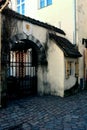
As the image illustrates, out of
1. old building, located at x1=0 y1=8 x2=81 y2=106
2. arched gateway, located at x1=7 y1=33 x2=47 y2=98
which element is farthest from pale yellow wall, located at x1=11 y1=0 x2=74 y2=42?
arched gateway, located at x1=7 y1=33 x2=47 y2=98

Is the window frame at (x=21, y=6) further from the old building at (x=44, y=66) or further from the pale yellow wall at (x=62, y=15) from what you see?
the old building at (x=44, y=66)

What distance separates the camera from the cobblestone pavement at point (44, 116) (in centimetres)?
650

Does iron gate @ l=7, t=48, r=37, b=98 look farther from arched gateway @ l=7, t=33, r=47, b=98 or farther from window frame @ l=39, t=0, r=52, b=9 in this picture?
window frame @ l=39, t=0, r=52, b=9

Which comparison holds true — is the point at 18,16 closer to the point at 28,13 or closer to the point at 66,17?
the point at 66,17

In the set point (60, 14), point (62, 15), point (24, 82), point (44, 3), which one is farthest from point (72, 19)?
point (24, 82)

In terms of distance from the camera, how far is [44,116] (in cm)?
758

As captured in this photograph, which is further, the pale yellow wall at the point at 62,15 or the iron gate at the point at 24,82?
the pale yellow wall at the point at 62,15

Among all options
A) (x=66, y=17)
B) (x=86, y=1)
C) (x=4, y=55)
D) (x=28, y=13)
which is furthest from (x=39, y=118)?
(x=28, y=13)

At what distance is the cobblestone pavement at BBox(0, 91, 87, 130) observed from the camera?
6500 millimetres

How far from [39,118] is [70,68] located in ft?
19.7

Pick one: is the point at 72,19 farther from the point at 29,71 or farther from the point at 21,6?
the point at 21,6

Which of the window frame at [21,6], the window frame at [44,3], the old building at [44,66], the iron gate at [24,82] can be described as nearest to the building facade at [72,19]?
the window frame at [44,3]

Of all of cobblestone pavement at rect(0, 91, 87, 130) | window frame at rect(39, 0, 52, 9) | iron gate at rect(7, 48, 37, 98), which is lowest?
cobblestone pavement at rect(0, 91, 87, 130)

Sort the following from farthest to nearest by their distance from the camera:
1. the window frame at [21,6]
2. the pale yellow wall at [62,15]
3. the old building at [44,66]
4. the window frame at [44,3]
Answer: the window frame at [21,6] < the window frame at [44,3] < the pale yellow wall at [62,15] < the old building at [44,66]
